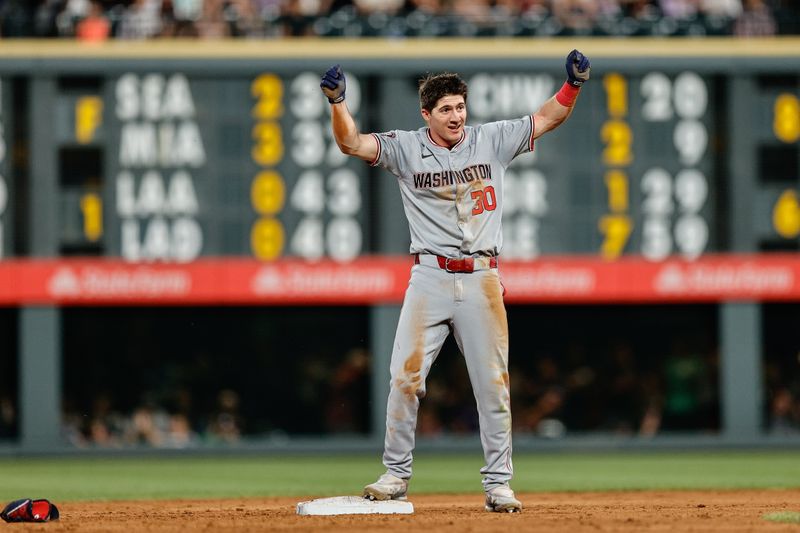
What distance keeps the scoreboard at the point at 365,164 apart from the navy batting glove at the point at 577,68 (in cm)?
944

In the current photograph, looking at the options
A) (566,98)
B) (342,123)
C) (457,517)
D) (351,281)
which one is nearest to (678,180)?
(351,281)

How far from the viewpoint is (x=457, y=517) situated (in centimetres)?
782

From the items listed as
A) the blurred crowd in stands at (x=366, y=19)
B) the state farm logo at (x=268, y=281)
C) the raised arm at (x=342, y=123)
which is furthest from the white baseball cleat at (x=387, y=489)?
the blurred crowd in stands at (x=366, y=19)

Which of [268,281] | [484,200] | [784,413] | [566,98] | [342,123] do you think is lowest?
[784,413]

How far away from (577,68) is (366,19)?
10.8 m

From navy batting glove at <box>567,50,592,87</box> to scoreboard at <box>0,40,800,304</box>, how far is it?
9442 millimetres

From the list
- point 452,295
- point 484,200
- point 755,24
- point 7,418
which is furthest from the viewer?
point 755,24

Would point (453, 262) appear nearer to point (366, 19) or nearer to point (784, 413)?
point (366, 19)

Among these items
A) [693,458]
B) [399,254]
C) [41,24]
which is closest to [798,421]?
[693,458]

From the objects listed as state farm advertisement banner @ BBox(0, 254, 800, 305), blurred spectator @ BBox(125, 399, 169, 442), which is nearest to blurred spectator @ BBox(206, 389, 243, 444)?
blurred spectator @ BBox(125, 399, 169, 442)

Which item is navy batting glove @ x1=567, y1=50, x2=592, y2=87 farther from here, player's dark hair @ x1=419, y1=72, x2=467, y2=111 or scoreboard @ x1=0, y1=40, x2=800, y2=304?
scoreboard @ x1=0, y1=40, x2=800, y2=304

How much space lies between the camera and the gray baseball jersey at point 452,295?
8062mm

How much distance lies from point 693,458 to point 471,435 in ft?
8.52

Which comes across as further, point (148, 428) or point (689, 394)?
point (689, 394)
